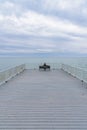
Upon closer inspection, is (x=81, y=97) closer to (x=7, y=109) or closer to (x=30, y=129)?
(x=7, y=109)

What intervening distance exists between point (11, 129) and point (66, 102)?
4.33m

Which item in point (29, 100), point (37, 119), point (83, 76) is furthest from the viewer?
point (83, 76)

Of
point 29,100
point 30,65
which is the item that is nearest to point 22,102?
point 29,100

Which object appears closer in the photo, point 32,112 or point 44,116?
point 44,116

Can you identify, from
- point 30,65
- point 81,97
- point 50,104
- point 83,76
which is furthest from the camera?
point 30,65

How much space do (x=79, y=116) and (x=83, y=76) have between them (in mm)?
10475

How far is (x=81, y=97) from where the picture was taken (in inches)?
488

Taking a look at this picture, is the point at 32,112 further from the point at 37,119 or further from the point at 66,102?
the point at 66,102

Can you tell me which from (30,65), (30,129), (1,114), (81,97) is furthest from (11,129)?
(30,65)

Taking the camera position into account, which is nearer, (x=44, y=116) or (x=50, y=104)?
(x=44, y=116)

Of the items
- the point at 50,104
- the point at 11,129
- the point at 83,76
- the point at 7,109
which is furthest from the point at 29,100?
the point at 83,76

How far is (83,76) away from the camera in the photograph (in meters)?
18.8

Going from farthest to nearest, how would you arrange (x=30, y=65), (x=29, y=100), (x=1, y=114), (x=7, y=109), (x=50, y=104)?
1. (x=30, y=65)
2. (x=29, y=100)
3. (x=50, y=104)
4. (x=7, y=109)
5. (x=1, y=114)

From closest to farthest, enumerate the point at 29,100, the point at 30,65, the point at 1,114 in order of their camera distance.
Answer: the point at 1,114, the point at 29,100, the point at 30,65
